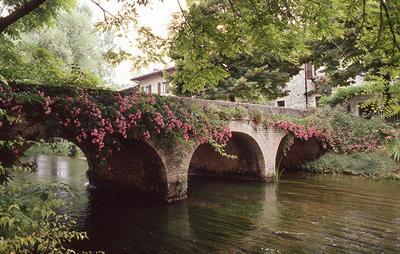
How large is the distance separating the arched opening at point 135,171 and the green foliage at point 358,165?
29.3 ft

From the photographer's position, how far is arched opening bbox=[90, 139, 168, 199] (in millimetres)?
9653

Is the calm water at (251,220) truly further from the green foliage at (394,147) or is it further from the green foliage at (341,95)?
the green foliage at (341,95)

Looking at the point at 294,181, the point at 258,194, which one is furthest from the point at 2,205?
the point at 294,181

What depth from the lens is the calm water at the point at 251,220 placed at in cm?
663

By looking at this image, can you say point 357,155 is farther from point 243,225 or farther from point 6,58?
point 6,58

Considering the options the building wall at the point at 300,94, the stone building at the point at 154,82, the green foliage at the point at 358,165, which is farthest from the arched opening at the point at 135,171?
the stone building at the point at 154,82

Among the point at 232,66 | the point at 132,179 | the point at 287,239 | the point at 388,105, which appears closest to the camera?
the point at 388,105

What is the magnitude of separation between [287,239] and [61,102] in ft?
17.2

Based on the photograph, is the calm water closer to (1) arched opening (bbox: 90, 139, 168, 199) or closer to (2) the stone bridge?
(1) arched opening (bbox: 90, 139, 168, 199)

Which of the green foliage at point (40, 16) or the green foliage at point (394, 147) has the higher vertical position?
the green foliage at point (40, 16)

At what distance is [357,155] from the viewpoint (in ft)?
53.7

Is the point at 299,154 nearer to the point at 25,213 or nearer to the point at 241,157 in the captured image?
the point at 241,157

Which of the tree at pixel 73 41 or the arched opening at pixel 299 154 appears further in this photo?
the tree at pixel 73 41

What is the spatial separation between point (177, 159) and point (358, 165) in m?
9.52
